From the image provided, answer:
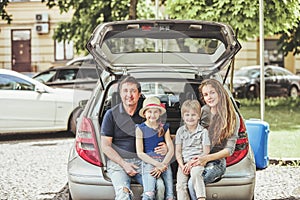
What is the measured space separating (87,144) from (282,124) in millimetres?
8939

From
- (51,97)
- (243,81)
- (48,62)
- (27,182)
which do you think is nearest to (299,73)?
(243,81)

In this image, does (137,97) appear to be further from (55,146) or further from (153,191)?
(55,146)

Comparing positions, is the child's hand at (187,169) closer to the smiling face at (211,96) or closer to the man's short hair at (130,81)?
the smiling face at (211,96)

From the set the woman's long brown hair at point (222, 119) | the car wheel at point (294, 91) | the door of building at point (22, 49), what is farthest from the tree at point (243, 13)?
the door of building at point (22, 49)

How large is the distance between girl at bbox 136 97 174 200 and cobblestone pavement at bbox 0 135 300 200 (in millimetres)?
1918

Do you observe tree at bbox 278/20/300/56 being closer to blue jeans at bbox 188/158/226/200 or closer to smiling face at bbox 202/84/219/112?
smiling face at bbox 202/84/219/112

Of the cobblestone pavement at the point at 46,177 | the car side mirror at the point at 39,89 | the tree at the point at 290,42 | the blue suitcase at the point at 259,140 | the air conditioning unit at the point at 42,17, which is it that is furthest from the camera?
the air conditioning unit at the point at 42,17

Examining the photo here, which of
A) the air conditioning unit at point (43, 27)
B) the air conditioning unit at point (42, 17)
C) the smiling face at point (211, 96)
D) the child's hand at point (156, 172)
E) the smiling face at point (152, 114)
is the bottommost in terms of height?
the child's hand at point (156, 172)

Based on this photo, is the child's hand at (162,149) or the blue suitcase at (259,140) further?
the blue suitcase at (259,140)

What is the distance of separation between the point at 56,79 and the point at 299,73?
1789 cm

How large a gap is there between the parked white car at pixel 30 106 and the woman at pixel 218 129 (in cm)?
710

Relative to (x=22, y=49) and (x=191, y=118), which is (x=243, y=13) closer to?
(x=191, y=118)

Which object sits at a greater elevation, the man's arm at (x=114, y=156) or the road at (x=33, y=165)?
the man's arm at (x=114, y=156)

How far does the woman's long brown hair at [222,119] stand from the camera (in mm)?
5625
